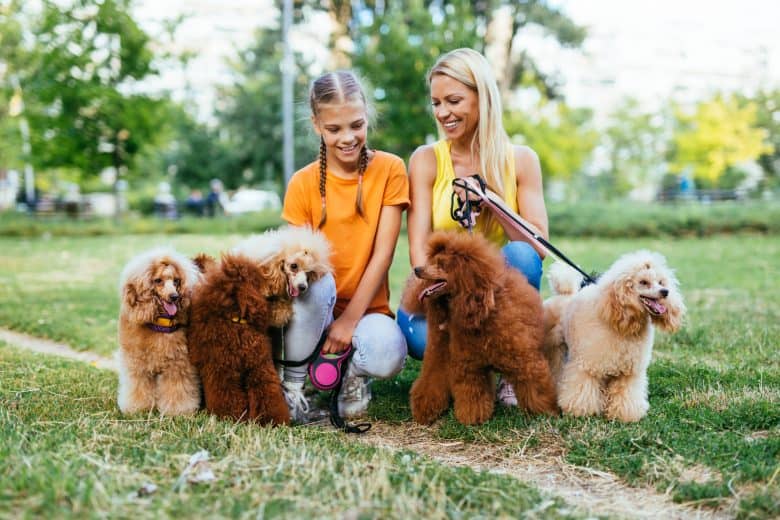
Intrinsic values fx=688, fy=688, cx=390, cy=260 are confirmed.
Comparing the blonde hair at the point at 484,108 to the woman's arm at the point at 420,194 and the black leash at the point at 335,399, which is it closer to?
the woman's arm at the point at 420,194

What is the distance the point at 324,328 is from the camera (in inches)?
148

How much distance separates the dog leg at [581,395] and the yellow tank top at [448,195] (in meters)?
0.93

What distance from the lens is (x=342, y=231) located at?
155 inches

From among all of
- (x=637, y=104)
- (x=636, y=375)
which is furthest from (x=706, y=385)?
(x=637, y=104)

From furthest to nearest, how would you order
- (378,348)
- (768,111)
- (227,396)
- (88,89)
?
(768,111)
(88,89)
(378,348)
(227,396)

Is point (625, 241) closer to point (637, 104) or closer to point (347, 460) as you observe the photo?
point (347, 460)

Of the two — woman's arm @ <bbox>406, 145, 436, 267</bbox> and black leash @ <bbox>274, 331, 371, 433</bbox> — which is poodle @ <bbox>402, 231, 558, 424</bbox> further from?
woman's arm @ <bbox>406, 145, 436, 267</bbox>

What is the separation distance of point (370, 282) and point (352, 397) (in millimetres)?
670

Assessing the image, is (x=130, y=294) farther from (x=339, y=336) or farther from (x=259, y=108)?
(x=259, y=108)

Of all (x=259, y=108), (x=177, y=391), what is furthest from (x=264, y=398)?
(x=259, y=108)

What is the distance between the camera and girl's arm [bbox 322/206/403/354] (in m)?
3.81

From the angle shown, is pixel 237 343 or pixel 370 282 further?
pixel 370 282

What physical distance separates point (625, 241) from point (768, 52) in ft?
72.8

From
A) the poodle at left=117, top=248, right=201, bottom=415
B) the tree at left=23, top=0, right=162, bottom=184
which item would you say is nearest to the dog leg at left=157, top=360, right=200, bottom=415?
the poodle at left=117, top=248, right=201, bottom=415
